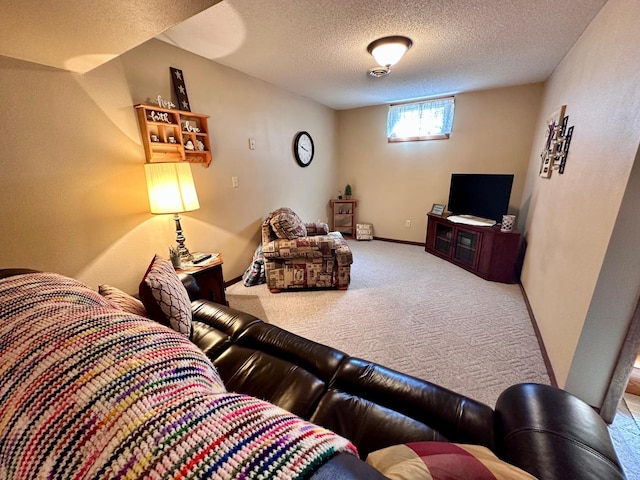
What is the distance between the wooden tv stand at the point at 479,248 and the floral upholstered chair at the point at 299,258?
1.72m

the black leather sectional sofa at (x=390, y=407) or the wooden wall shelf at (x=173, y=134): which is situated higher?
the wooden wall shelf at (x=173, y=134)

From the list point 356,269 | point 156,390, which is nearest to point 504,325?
point 356,269

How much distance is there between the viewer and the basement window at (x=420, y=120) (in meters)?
3.98

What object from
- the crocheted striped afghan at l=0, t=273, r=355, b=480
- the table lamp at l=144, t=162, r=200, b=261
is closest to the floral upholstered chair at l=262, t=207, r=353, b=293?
the table lamp at l=144, t=162, r=200, b=261

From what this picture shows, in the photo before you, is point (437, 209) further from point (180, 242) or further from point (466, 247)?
point (180, 242)

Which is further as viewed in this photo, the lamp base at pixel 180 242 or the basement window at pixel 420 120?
the basement window at pixel 420 120

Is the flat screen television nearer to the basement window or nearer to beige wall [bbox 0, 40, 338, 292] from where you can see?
the basement window

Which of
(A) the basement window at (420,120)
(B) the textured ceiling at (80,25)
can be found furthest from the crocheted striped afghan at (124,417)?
(A) the basement window at (420,120)

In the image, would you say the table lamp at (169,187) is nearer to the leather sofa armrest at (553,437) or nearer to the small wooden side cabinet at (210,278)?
the small wooden side cabinet at (210,278)

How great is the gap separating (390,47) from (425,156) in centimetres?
243

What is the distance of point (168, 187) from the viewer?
1971mm

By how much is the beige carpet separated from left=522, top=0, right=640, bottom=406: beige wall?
10.8 inches

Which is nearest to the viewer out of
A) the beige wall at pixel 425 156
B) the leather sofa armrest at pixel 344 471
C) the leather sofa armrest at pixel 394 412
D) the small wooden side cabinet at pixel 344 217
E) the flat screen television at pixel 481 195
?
the leather sofa armrest at pixel 344 471

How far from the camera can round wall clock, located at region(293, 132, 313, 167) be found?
152 inches
